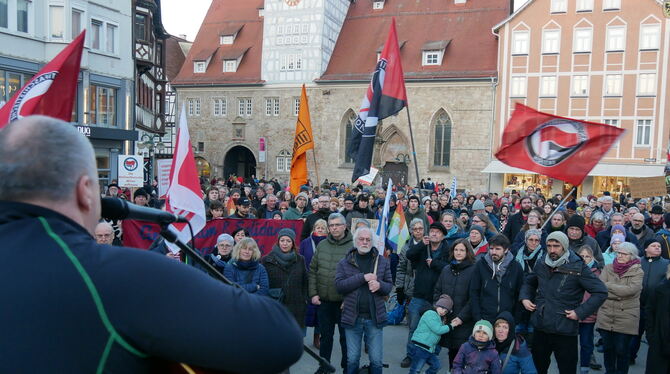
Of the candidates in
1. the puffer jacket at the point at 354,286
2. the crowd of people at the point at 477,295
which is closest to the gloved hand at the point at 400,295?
the crowd of people at the point at 477,295

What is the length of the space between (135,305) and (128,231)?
700 centimetres

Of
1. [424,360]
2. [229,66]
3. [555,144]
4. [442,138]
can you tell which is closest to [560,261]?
[424,360]

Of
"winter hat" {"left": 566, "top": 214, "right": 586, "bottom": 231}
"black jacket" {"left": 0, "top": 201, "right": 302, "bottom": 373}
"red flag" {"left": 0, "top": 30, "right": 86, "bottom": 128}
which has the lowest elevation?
"winter hat" {"left": 566, "top": 214, "right": 586, "bottom": 231}

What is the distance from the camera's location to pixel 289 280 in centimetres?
678

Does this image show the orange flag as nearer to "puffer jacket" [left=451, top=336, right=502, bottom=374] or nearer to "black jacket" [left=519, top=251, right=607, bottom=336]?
"black jacket" [left=519, top=251, right=607, bottom=336]

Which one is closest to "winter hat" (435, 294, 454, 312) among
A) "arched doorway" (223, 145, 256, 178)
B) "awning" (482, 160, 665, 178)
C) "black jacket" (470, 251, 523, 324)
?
"black jacket" (470, 251, 523, 324)

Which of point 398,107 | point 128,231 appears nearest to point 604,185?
point 398,107

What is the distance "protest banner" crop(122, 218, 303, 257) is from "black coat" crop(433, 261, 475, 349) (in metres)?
2.80

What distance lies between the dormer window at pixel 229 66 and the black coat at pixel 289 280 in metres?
36.8

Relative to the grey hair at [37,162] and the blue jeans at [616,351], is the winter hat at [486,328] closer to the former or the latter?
the blue jeans at [616,351]

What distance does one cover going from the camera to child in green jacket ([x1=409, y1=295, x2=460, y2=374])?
6312mm

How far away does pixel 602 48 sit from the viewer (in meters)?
32.5

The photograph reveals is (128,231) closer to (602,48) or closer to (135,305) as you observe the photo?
(135,305)

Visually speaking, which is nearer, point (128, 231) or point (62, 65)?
point (62, 65)
